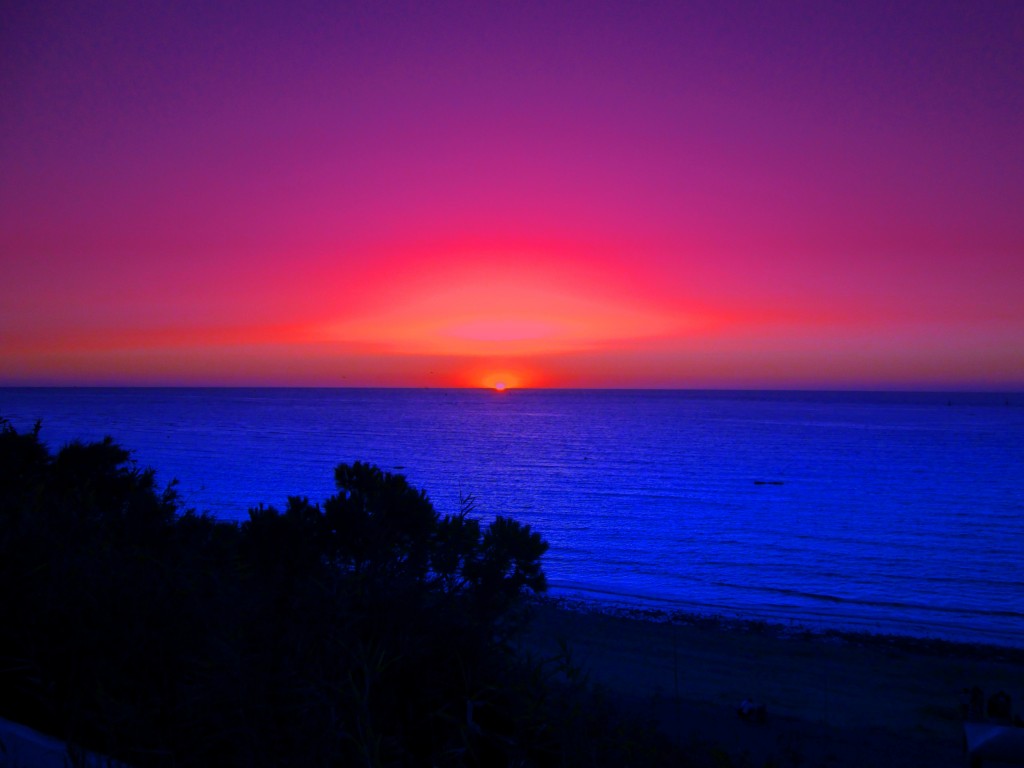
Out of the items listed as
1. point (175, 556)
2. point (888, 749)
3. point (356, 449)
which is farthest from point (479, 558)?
point (356, 449)

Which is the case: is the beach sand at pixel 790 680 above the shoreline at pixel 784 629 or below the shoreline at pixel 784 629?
above

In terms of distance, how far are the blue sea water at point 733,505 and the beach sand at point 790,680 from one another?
2.29m

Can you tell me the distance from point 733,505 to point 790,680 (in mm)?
27382

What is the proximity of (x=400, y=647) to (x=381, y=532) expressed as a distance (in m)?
4.10

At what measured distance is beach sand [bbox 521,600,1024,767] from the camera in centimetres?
1323

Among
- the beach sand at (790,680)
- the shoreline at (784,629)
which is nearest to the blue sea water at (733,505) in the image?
the shoreline at (784,629)

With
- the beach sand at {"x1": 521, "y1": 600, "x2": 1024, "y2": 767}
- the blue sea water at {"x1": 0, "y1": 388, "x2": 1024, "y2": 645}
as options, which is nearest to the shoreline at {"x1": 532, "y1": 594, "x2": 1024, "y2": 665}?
the beach sand at {"x1": 521, "y1": 600, "x2": 1024, "y2": 767}

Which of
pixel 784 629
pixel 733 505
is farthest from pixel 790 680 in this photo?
pixel 733 505

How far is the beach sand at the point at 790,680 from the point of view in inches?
521

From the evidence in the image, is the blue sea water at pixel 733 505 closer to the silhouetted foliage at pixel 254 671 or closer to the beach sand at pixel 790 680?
the beach sand at pixel 790 680

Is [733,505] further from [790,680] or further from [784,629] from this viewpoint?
[790,680]

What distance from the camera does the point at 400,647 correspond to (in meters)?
4.68

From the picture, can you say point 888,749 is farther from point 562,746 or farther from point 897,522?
point 897,522

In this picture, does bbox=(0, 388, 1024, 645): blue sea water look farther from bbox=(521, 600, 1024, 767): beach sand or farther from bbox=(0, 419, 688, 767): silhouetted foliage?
bbox=(0, 419, 688, 767): silhouetted foliage
